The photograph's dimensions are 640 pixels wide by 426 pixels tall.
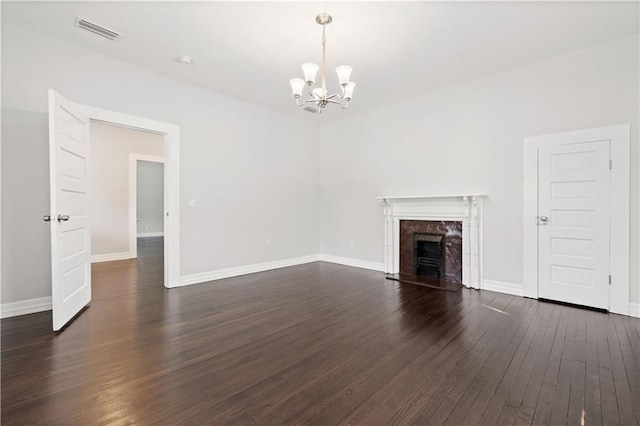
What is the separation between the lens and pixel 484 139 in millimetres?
4020

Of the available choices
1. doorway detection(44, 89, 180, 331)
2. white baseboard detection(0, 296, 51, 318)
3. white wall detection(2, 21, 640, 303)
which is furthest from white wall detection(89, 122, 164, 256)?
white baseboard detection(0, 296, 51, 318)

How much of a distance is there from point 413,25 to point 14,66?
13.4 ft

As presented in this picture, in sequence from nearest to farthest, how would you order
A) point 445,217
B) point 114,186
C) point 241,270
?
point 445,217
point 241,270
point 114,186

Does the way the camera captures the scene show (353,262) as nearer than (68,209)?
No

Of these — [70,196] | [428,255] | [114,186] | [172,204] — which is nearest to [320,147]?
[428,255]

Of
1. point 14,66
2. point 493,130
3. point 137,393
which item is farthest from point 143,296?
point 493,130

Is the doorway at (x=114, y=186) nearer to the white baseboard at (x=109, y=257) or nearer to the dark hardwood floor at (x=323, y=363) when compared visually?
the white baseboard at (x=109, y=257)

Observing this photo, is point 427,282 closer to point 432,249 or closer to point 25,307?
point 432,249

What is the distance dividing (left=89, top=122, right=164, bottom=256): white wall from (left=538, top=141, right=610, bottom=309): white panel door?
22.7ft

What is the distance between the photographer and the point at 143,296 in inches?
143

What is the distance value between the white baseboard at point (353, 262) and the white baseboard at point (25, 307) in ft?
14.2

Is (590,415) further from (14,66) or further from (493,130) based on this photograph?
(14,66)

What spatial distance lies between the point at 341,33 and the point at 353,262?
3.90m

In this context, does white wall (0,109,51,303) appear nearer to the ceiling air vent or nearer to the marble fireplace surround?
the ceiling air vent
